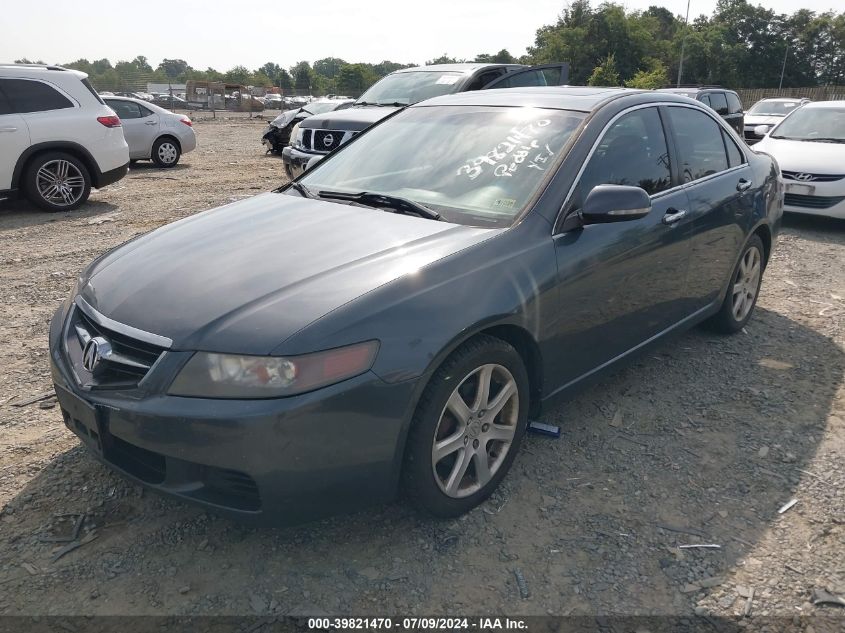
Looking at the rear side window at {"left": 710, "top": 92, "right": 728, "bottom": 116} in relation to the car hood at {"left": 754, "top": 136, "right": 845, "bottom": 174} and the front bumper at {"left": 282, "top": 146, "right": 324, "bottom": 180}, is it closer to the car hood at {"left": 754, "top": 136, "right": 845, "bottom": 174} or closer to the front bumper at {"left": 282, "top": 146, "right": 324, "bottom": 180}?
the car hood at {"left": 754, "top": 136, "right": 845, "bottom": 174}

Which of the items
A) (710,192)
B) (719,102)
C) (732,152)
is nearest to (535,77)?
(719,102)

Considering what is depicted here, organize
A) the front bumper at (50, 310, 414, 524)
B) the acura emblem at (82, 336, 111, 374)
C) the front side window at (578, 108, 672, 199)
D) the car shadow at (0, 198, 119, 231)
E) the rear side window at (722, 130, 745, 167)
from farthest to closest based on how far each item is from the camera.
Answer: the car shadow at (0, 198, 119, 231) < the rear side window at (722, 130, 745, 167) < the front side window at (578, 108, 672, 199) < the acura emblem at (82, 336, 111, 374) < the front bumper at (50, 310, 414, 524)

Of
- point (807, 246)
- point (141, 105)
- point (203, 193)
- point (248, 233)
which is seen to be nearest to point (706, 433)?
point (248, 233)

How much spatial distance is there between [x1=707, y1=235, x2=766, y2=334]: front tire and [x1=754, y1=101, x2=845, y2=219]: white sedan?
3991 mm

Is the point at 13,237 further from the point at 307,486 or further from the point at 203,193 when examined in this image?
the point at 307,486

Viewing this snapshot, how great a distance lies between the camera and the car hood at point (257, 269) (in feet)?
7.43

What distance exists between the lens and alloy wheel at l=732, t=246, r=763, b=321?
4.59m

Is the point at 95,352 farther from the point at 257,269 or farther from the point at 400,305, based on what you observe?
the point at 400,305

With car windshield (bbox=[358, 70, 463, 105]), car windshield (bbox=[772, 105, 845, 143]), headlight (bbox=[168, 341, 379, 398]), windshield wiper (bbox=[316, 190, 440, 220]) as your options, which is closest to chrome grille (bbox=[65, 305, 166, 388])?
headlight (bbox=[168, 341, 379, 398])

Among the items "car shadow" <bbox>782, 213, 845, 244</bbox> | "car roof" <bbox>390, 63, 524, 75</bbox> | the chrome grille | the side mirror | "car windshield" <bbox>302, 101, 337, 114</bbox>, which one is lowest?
"car shadow" <bbox>782, 213, 845, 244</bbox>

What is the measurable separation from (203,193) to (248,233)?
763cm

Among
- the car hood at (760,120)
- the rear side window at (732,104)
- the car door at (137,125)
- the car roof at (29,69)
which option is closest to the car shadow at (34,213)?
the car roof at (29,69)

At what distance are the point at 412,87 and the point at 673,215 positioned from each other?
20.9 feet

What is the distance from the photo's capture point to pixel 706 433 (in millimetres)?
3471
